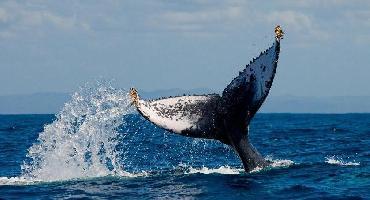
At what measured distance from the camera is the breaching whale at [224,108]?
1103cm

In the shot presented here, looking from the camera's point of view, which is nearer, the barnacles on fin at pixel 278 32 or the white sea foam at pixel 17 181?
the barnacles on fin at pixel 278 32

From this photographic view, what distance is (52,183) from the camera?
14453 mm

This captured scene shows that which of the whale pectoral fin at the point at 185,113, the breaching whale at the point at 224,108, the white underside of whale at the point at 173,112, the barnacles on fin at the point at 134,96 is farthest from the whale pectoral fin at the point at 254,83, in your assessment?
the barnacles on fin at the point at 134,96

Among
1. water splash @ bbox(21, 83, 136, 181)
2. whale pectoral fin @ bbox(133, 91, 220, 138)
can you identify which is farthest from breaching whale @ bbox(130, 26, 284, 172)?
water splash @ bbox(21, 83, 136, 181)

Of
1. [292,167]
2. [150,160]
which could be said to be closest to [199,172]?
[292,167]

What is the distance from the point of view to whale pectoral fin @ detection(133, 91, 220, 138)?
1138 centimetres

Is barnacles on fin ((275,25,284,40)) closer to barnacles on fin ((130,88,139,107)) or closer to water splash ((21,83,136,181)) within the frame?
barnacles on fin ((130,88,139,107))

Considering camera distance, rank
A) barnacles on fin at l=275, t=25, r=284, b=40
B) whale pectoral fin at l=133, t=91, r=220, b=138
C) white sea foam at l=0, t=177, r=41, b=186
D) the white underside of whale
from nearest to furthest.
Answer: barnacles on fin at l=275, t=25, r=284, b=40, the white underside of whale, whale pectoral fin at l=133, t=91, r=220, b=138, white sea foam at l=0, t=177, r=41, b=186

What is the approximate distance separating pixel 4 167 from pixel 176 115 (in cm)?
1028

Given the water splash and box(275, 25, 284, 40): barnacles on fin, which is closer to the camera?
box(275, 25, 284, 40): barnacles on fin

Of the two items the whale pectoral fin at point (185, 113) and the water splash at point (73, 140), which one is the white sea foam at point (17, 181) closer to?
the water splash at point (73, 140)

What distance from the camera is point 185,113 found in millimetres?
11742

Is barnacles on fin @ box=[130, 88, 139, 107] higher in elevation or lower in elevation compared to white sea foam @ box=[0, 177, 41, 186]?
higher

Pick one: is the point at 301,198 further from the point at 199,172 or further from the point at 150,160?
the point at 150,160
